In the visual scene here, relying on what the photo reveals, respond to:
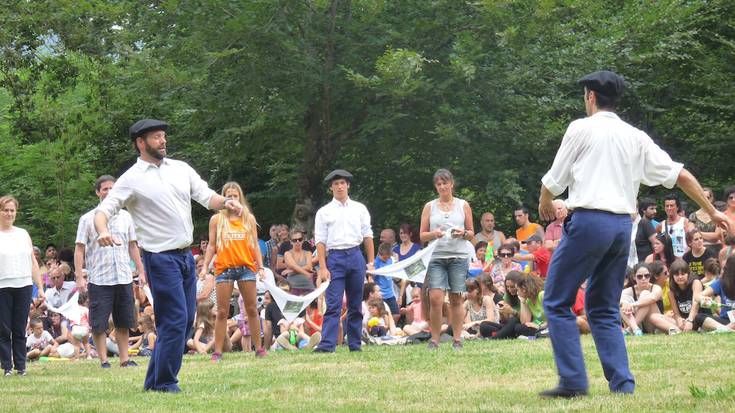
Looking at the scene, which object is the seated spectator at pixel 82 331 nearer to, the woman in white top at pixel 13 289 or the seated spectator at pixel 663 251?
the woman in white top at pixel 13 289

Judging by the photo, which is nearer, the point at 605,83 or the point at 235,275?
the point at 605,83

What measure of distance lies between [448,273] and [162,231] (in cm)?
538

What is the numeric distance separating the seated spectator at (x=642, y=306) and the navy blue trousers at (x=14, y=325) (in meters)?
7.34

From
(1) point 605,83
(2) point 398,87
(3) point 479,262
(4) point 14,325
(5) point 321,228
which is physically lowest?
(4) point 14,325

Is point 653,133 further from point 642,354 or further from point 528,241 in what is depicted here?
point 642,354

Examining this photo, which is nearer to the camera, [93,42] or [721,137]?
[93,42]

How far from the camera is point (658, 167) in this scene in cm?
739

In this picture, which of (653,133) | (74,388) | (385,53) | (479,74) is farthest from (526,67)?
(74,388)

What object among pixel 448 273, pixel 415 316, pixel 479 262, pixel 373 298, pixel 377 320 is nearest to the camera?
pixel 448 273

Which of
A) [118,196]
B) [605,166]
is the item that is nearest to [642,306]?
[605,166]

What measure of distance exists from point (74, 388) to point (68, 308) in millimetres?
6357

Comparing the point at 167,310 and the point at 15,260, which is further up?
the point at 15,260

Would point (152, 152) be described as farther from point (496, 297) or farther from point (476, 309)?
point (496, 297)

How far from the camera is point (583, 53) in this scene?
23.2 metres
